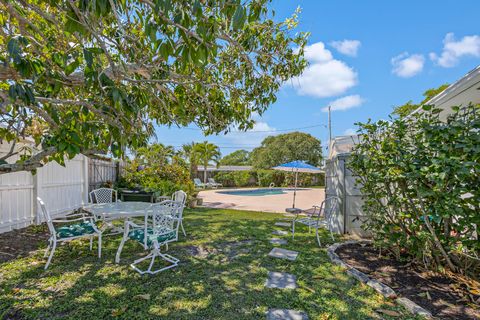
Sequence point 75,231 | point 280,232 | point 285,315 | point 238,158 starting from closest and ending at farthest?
point 285,315 < point 75,231 < point 280,232 < point 238,158

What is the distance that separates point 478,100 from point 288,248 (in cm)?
401

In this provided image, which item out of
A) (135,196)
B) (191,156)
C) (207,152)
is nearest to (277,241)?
(135,196)

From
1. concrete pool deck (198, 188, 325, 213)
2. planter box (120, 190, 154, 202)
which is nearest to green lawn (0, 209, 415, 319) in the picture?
planter box (120, 190, 154, 202)

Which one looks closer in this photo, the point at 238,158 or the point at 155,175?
the point at 155,175

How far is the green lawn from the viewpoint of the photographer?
8.98 ft

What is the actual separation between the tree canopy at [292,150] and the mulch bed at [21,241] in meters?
26.9

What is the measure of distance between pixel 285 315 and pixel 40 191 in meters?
6.87

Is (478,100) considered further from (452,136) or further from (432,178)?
(432,178)

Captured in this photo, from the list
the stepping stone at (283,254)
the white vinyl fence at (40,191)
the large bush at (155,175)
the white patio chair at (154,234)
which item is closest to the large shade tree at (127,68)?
the white patio chair at (154,234)

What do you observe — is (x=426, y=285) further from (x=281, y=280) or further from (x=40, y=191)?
(x=40, y=191)

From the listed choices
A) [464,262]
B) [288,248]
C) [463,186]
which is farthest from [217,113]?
[464,262]

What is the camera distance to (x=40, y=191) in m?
6.71

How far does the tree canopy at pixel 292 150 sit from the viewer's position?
104 ft

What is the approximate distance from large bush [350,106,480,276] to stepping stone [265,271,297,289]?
1588 millimetres
